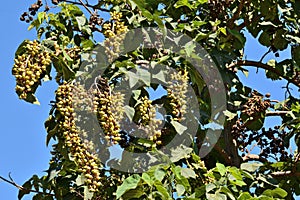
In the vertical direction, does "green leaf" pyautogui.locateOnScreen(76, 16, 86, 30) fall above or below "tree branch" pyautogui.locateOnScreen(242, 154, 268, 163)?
above

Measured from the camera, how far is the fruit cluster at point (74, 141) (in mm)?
2384

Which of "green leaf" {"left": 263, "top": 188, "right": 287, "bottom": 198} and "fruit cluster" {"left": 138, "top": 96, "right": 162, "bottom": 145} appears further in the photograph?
"green leaf" {"left": 263, "top": 188, "right": 287, "bottom": 198}

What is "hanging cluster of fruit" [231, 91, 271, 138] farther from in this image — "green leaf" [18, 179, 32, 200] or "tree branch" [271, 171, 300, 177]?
"green leaf" [18, 179, 32, 200]

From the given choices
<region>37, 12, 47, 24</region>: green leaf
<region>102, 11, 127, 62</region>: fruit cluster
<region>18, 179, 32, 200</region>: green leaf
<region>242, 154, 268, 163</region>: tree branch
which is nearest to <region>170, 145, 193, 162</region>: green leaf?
<region>102, 11, 127, 62</region>: fruit cluster

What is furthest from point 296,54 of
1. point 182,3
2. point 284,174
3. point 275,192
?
point 275,192

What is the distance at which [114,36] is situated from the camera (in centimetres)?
275

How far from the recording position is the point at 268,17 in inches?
141

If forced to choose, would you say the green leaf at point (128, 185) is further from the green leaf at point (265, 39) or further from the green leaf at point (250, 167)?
the green leaf at point (265, 39)

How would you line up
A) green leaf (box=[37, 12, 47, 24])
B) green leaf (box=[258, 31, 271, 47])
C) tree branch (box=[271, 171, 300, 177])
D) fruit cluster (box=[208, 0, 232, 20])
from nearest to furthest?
green leaf (box=[37, 12, 47, 24]) → tree branch (box=[271, 171, 300, 177]) → fruit cluster (box=[208, 0, 232, 20]) → green leaf (box=[258, 31, 271, 47])

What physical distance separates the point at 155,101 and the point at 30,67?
0.67 m

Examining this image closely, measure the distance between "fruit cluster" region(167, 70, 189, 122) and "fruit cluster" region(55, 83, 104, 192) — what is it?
0.41 m

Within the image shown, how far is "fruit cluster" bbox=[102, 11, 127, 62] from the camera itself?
275 cm

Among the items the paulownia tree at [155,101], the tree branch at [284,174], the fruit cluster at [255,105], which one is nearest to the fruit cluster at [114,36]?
the paulownia tree at [155,101]

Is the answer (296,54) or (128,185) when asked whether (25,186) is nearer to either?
(128,185)
